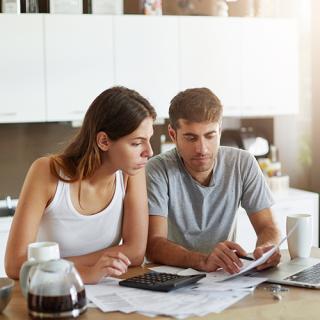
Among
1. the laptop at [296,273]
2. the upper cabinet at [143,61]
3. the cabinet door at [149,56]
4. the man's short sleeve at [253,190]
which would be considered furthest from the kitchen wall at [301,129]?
the laptop at [296,273]

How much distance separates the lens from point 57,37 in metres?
4.02

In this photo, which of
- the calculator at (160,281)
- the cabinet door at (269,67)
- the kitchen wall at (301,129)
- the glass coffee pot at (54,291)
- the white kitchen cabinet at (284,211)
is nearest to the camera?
the glass coffee pot at (54,291)

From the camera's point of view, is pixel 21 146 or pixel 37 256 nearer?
pixel 37 256

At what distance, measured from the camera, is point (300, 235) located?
2217mm

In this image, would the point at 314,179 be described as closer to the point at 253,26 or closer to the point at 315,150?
the point at 315,150

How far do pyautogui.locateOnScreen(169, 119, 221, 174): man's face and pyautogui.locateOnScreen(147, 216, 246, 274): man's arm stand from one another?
251 millimetres

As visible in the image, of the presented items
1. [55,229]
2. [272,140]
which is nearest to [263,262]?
[55,229]

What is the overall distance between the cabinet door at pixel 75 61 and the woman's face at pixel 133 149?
1.97 metres

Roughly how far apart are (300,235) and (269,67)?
261cm

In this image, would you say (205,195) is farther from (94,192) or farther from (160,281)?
(160,281)

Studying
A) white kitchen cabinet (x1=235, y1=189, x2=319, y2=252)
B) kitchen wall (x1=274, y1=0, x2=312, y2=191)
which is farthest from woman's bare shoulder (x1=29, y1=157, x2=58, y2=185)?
kitchen wall (x1=274, y1=0, x2=312, y2=191)

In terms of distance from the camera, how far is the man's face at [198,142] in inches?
94.0

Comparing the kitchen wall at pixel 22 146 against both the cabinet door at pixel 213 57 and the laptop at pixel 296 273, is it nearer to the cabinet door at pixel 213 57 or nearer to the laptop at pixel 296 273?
the cabinet door at pixel 213 57

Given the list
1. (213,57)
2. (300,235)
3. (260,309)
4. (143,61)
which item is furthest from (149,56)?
(260,309)
